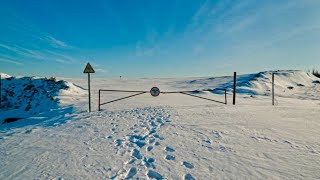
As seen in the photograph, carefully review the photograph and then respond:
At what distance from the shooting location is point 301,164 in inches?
163

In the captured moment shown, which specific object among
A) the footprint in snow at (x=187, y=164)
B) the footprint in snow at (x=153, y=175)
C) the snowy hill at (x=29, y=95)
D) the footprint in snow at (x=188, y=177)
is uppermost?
the snowy hill at (x=29, y=95)

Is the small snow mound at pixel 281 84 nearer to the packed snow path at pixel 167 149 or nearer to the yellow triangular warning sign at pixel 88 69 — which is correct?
the packed snow path at pixel 167 149

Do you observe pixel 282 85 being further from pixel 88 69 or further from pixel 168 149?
pixel 168 149

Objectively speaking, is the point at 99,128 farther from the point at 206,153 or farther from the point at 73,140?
the point at 206,153

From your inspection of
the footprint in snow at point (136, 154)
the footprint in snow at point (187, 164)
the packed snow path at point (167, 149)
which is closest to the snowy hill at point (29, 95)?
the packed snow path at point (167, 149)

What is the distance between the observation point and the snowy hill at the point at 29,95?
13.7 metres

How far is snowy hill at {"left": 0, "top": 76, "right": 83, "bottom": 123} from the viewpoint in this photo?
1366cm

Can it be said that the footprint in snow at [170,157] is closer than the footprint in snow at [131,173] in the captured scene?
No

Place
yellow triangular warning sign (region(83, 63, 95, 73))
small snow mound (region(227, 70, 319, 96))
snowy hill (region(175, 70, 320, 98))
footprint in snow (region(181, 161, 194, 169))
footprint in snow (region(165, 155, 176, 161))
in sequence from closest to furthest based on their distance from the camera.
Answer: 1. footprint in snow (region(181, 161, 194, 169))
2. footprint in snow (region(165, 155, 176, 161))
3. yellow triangular warning sign (region(83, 63, 95, 73))
4. snowy hill (region(175, 70, 320, 98))
5. small snow mound (region(227, 70, 319, 96))

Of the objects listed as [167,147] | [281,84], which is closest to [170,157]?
[167,147]

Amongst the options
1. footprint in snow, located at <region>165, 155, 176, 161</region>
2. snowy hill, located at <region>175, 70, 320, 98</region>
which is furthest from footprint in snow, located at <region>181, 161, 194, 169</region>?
snowy hill, located at <region>175, 70, 320, 98</region>

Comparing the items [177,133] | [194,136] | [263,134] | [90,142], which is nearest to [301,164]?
[263,134]

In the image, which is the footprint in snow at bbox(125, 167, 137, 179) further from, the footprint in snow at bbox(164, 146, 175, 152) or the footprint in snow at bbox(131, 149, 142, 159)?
the footprint in snow at bbox(164, 146, 175, 152)

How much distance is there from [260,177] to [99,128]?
5.13 metres
